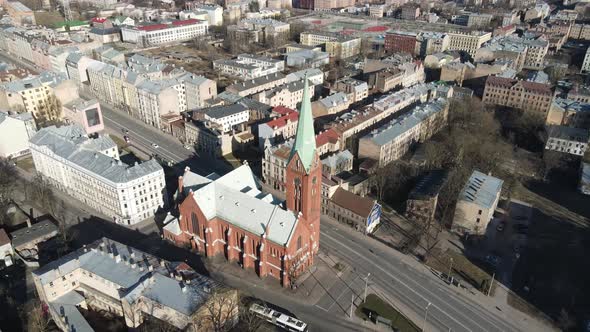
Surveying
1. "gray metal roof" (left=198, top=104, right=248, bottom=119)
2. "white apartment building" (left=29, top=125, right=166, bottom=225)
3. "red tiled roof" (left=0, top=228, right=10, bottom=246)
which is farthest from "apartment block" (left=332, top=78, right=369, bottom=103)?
"red tiled roof" (left=0, top=228, right=10, bottom=246)

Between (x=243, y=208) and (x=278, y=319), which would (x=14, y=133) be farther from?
(x=278, y=319)

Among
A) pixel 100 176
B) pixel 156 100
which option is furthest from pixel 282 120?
pixel 100 176

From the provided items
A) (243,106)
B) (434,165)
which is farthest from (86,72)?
(434,165)

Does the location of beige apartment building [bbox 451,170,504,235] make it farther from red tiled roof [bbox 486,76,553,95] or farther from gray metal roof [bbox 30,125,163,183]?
red tiled roof [bbox 486,76,553,95]

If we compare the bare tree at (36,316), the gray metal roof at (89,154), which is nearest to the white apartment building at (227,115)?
the gray metal roof at (89,154)

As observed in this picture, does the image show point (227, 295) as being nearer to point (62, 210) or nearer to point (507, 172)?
point (62, 210)

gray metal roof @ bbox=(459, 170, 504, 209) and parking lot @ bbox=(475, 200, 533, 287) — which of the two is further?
gray metal roof @ bbox=(459, 170, 504, 209)
